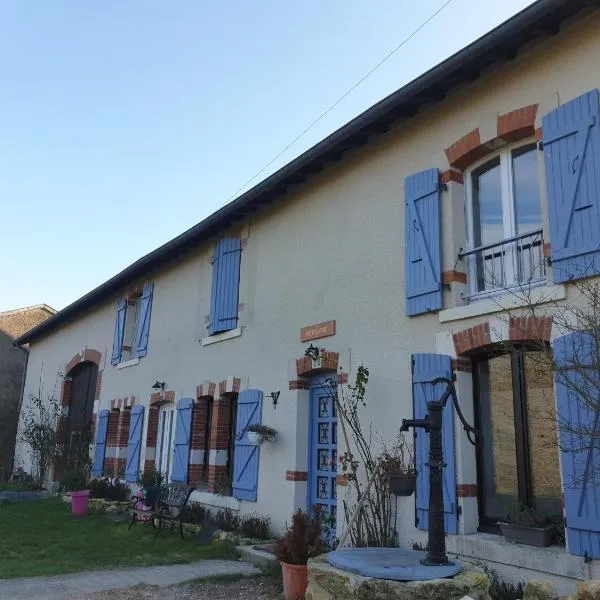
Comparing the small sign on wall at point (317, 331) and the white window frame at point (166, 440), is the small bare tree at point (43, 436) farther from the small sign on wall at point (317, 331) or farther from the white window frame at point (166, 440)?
the small sign on wall at point (317, 331)

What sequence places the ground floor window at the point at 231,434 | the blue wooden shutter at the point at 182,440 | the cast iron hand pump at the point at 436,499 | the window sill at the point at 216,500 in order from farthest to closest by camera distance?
the blue wooden shutter at the point at 182,440
the ground floor window at the point at 231,434
the window sill at the point at 216,500
the cast iron hand pump at the point at 436,499

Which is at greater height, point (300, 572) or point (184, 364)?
point (184, 364)

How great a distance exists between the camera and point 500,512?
5.49 metres

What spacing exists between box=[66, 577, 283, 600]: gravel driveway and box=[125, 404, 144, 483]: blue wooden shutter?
569 centimetres

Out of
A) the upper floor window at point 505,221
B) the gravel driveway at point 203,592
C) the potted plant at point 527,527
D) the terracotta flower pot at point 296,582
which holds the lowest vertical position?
the gravel driveway at point 203,592

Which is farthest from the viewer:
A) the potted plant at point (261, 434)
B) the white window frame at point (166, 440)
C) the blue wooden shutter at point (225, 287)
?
the white window frame at point (166, 440)

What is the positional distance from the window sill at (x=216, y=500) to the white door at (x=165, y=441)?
132cm

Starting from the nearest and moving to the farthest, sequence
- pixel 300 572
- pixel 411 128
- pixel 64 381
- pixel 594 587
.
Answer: pixel 594 587 < pixel 300 572 < pixel 411 128 < pixel 64 381

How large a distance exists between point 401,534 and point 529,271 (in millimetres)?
2828

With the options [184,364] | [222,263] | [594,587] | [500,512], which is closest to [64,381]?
[184,364]

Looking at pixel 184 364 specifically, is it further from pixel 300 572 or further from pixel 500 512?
pixel 500 512

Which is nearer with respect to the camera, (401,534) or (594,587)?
(594,587)

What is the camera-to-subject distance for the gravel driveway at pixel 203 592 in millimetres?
5484

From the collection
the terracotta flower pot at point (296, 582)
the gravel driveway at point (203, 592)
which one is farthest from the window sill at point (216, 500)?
the terracotta flower pot at point (296, 582)
